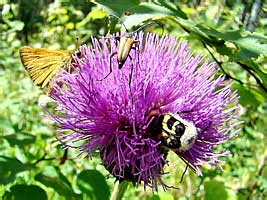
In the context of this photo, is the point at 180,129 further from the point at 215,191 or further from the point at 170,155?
the point at 215,191

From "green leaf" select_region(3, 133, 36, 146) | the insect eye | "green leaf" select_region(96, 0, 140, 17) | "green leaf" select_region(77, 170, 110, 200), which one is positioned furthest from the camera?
"green leaf" select_region(3, 133, 36, 146)

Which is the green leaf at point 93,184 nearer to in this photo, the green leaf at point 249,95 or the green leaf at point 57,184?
the green leaf at point 57,184

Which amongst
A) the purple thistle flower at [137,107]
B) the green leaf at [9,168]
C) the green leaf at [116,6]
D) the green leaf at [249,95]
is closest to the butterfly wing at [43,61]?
the purple thistle flower at [137,107]

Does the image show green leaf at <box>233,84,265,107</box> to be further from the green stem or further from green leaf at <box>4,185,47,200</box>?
green leaf at <box>4,185,47,200</box>

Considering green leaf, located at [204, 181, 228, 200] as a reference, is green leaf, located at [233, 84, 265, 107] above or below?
above

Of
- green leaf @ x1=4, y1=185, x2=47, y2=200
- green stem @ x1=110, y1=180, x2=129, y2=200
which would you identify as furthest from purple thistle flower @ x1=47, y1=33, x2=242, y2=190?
green leaf @ x1=4, y1=185, x2=47, y2=200

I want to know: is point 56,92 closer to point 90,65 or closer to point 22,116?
point 90,65
